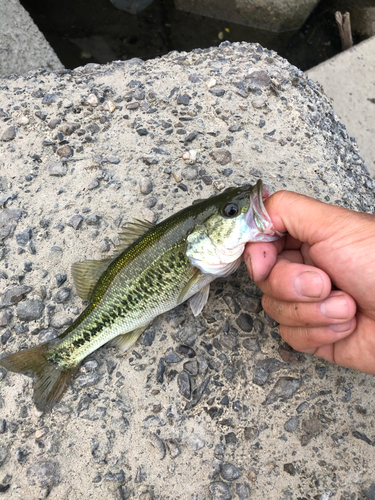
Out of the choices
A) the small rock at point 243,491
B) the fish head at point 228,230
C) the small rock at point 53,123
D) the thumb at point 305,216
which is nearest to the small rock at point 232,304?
the fish head at point 228,230

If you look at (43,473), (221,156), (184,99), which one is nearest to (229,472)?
(43,473)

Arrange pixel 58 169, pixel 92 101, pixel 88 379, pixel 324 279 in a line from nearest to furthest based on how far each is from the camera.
→ pixel 324 279 → pixel 88 379 → pixel 58 169 → pixel 92 101

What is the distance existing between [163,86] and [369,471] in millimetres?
3946

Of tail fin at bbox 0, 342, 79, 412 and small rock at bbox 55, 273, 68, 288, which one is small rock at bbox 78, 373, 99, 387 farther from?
small rock at bbox 55, 273, 68, 288

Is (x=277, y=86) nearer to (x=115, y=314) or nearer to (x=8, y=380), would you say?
(x=115, y=314)

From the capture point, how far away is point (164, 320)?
2.91 meters

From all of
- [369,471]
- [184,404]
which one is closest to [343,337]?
[369,471]

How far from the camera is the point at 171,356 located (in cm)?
280

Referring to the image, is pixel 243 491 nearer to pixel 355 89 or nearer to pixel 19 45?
pixel 19 45

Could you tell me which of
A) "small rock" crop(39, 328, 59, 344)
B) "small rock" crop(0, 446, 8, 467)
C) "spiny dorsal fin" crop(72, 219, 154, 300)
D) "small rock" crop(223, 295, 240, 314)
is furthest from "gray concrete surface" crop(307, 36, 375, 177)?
"small rock" crop(0, 446, 8, 467)

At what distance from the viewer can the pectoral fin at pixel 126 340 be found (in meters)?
2.78

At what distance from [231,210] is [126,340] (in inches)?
49.3

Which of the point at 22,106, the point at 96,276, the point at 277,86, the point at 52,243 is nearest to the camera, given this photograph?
the point at 96,276

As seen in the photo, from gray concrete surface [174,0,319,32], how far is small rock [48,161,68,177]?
557cm
